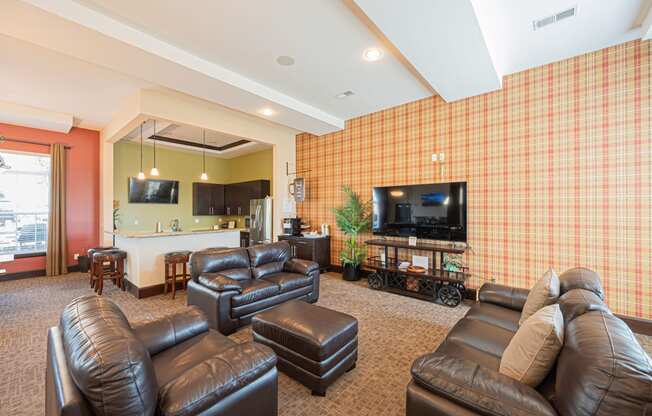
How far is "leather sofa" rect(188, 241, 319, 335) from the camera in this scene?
9.75 feet

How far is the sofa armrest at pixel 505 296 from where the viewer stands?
254cm

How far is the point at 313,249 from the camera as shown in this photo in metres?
5.66

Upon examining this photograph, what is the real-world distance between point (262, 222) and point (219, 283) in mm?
3660

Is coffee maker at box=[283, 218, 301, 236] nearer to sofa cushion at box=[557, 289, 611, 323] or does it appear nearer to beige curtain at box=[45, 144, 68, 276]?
beige curtain at box=[45, 144, 68, 276]

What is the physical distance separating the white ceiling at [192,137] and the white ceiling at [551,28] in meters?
4.56

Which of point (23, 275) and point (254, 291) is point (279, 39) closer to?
point (254, 291)

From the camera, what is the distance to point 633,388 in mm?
920

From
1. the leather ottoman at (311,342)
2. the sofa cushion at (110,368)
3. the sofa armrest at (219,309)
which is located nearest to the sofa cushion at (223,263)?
the sofa armrest at (219,309)

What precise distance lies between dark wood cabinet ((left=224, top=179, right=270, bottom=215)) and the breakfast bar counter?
101 inches

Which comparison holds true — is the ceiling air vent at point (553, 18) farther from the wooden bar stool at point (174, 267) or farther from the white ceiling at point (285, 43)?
the wooden bar stool at point (174, 267)

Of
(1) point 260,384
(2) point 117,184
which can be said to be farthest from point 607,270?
(2) point 117,184

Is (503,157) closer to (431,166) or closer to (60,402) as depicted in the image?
(431,166)

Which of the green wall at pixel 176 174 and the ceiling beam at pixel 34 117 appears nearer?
the ceiling beam at pixel 34 117

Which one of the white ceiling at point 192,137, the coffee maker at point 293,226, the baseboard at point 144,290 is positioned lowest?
the baseboard at point 144,290
